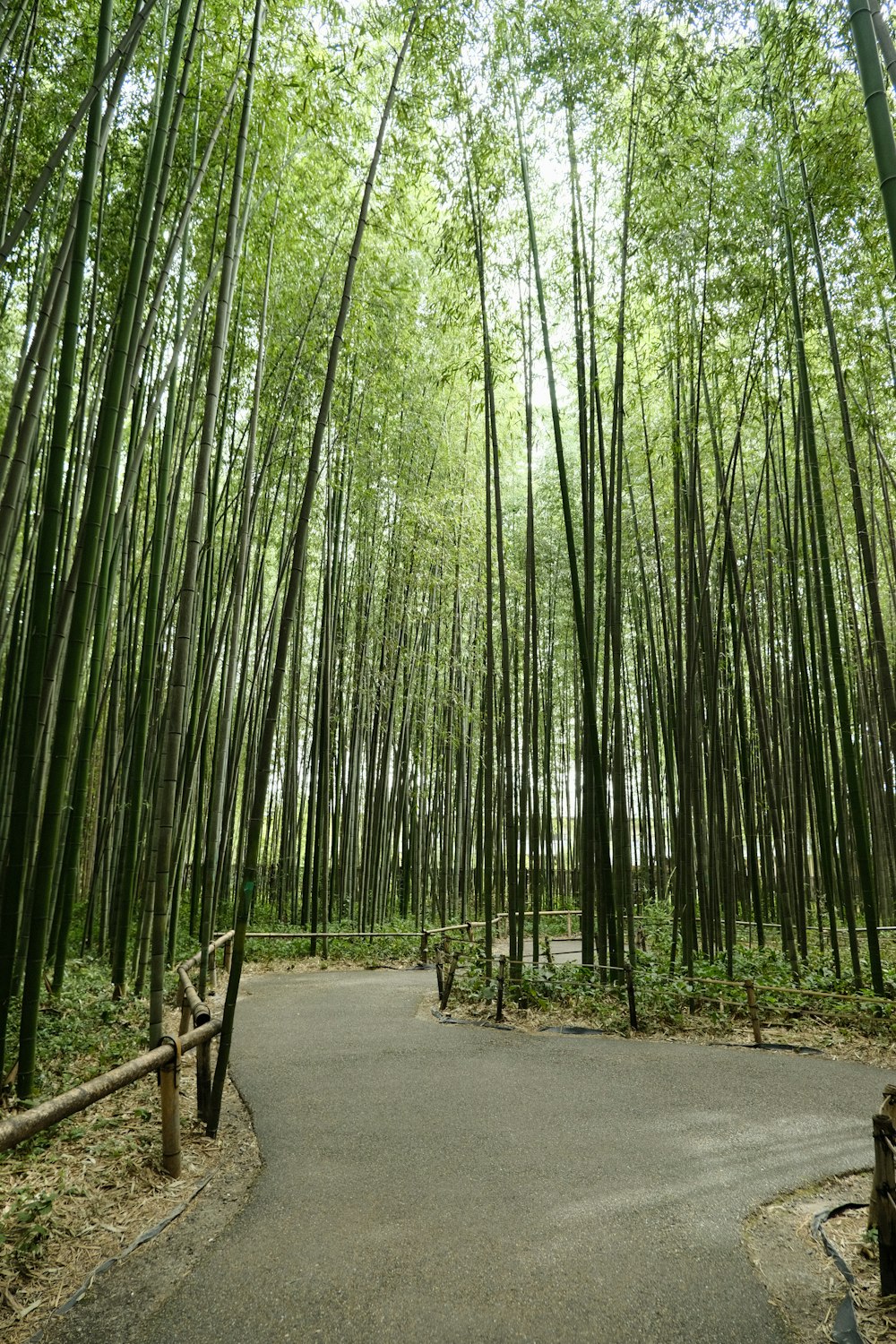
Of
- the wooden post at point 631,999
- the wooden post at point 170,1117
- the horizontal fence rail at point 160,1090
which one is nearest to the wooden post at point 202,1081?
the horizontal fence rail at point 160,1090

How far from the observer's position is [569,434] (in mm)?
9227

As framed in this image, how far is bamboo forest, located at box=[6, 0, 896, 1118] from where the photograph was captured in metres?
2.37

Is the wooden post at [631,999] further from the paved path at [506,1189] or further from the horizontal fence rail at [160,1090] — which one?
the horizontal fence rail at [160,1090]

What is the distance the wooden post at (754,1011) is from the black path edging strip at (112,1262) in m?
3.08

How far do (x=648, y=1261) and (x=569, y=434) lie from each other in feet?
28.9

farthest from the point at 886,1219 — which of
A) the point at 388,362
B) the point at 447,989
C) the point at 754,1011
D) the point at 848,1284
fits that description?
the point at 388,362

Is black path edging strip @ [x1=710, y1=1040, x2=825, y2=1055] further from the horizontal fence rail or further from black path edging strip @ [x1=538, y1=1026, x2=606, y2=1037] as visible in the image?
the horizontal fence rail

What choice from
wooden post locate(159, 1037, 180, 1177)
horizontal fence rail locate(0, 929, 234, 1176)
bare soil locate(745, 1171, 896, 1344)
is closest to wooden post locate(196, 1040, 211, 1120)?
horizontal fence rail locate(0, 929, 234, 1176)

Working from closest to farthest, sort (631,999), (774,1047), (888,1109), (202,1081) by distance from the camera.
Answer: (888,1109) < (202,1081) < (774,1047) < (631,999)

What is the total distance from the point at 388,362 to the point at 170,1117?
5496 mm

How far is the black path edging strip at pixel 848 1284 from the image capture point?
149cm

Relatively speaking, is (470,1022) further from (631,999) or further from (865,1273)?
(865,1273)

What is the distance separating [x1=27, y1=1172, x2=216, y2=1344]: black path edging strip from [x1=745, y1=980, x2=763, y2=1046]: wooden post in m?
3.08

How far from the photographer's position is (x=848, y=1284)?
1689 mm
